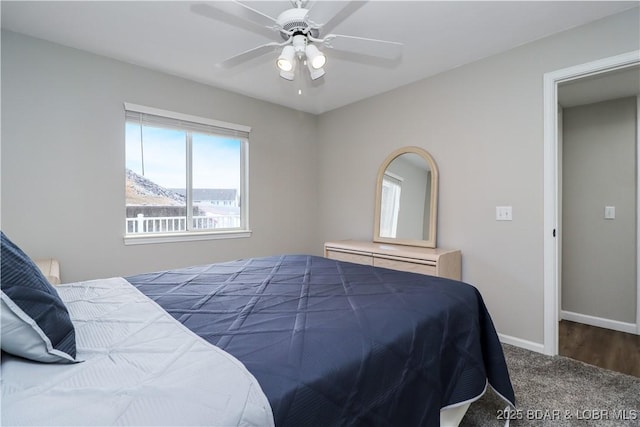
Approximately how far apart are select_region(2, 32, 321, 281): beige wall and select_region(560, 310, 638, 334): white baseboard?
3749 mm

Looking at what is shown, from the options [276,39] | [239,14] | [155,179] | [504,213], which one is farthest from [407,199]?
[155,179]

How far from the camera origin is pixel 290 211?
4.06 meters

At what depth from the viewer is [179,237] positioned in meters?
3.13

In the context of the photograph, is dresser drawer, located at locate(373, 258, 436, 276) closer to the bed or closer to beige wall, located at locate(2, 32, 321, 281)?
the bed

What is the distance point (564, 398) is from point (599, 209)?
7.07 feet

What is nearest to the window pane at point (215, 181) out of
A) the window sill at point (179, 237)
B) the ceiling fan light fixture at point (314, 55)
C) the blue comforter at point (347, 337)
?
the window sill at point (179, 237)

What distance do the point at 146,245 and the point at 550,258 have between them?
351cm

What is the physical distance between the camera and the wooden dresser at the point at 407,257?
103 inches

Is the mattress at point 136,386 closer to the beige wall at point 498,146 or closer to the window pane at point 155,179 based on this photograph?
the window pane at point 155,179

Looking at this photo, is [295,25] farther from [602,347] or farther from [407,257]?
[602,347]

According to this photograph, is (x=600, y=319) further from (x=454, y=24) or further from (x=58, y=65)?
(x=58, y=65)

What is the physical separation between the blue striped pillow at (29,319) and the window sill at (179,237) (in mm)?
2198

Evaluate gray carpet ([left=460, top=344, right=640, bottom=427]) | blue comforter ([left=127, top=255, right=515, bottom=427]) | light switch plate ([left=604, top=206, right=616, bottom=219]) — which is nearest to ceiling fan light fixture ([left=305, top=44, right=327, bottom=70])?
blue comforter ([left=127, top=255, right=515, bottom=427])

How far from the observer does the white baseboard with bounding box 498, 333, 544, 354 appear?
240cm
